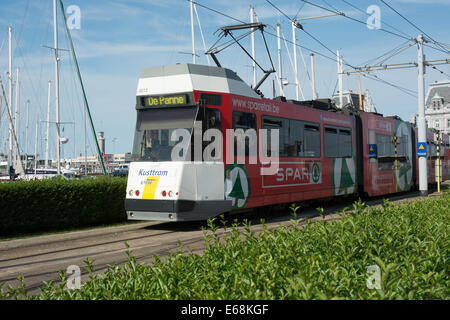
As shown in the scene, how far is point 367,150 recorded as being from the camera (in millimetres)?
20328

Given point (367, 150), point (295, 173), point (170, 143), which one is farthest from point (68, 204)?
point (367, 150)

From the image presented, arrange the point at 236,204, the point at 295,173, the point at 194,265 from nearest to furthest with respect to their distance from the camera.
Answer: the point at 194,265
the point at 236,204
the point at 295,173

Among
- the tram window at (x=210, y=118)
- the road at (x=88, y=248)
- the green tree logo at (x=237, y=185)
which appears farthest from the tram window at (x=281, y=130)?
the road at (x=88, y=248)

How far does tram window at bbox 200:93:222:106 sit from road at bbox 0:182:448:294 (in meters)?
3.26

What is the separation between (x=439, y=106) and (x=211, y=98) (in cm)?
11169

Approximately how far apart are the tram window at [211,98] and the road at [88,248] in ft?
10.7

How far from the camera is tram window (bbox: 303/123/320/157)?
626 inches

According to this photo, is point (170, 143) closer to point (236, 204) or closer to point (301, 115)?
point (236, 204)

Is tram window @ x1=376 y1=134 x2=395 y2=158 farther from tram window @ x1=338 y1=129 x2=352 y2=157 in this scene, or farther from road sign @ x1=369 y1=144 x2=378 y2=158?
tram window @ x1=338 y1=129 x2=352 y2=157

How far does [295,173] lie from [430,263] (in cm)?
1142

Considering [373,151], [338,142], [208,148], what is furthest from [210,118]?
[373,151]

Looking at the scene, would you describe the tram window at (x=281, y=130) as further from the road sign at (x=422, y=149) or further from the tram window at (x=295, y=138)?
the road sign at (x=422, y=149)

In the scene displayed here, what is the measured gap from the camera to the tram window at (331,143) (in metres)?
17.2
